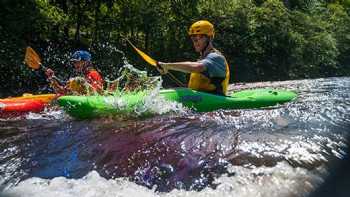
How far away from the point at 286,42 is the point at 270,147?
17.1 meters

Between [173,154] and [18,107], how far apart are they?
3303mm

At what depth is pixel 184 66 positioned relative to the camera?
6633 millimetres

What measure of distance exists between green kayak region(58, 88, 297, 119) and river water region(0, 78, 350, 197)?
15cm

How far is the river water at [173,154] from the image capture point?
12.1 ft

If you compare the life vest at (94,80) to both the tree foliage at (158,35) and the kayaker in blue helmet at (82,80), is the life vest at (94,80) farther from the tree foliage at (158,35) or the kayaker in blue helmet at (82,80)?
the tree foliage at (158,35)

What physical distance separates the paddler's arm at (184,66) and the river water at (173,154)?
624mm

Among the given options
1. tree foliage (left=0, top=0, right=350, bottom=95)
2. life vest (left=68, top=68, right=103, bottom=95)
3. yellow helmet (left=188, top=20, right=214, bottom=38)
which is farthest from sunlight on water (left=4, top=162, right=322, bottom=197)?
tree foliage (left=0, top=0, right=350, bottom=95)

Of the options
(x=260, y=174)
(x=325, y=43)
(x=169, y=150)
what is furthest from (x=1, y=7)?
(x=325, y=43)

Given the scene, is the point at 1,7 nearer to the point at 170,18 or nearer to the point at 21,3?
the point at 21,3

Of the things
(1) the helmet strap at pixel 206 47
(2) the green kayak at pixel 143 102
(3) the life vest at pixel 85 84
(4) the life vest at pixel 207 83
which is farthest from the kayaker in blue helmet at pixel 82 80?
(1) the helmet strap at pixel 206 47

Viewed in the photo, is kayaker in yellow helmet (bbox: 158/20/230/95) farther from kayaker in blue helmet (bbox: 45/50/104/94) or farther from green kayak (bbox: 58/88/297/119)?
kayaker in blue helmet (bbox: 45/50/104/94)

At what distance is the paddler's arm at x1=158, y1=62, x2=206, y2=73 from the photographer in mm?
6586

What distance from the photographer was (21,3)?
12711 mm

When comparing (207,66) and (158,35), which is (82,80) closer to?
(207,66)
